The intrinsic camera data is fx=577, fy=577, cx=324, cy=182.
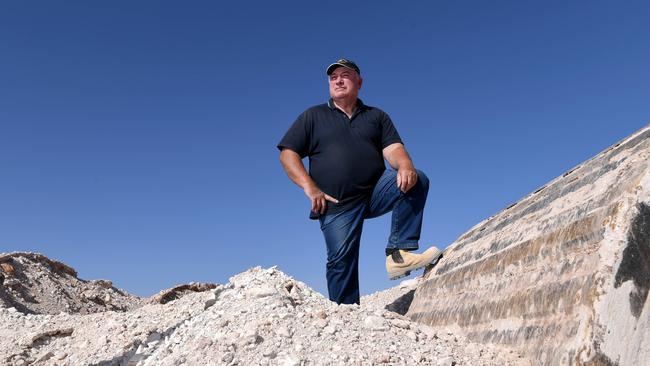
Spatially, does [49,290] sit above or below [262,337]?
above

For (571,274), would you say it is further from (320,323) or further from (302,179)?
(302,179)

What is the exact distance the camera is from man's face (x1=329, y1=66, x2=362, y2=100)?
5082 millimetres

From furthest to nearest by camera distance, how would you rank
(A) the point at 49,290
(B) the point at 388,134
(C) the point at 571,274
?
(A) the point at 49,290 < (B) the point at 388,134 < (C) the point at 571,274

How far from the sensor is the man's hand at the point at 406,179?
457cm

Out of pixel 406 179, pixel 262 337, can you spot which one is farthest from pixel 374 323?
pixel 406 179

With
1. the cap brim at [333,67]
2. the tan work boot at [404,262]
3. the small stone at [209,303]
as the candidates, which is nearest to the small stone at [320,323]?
the small stone at [209,303]

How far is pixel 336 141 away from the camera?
4.96 meters

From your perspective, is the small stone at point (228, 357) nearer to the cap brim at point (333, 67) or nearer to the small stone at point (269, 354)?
the small stone at point (269, 354)

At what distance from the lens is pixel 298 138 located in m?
5.04

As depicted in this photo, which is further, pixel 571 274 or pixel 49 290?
pixel 49 290

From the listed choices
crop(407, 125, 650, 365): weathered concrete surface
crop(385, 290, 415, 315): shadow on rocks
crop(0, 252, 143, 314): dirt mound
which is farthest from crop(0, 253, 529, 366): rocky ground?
crop(0, 252, 143, 314): dirt mound

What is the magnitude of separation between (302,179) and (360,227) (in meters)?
0.63

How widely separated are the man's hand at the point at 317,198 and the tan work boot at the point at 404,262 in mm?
670

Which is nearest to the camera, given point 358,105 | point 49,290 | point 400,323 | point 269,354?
point 269,354
